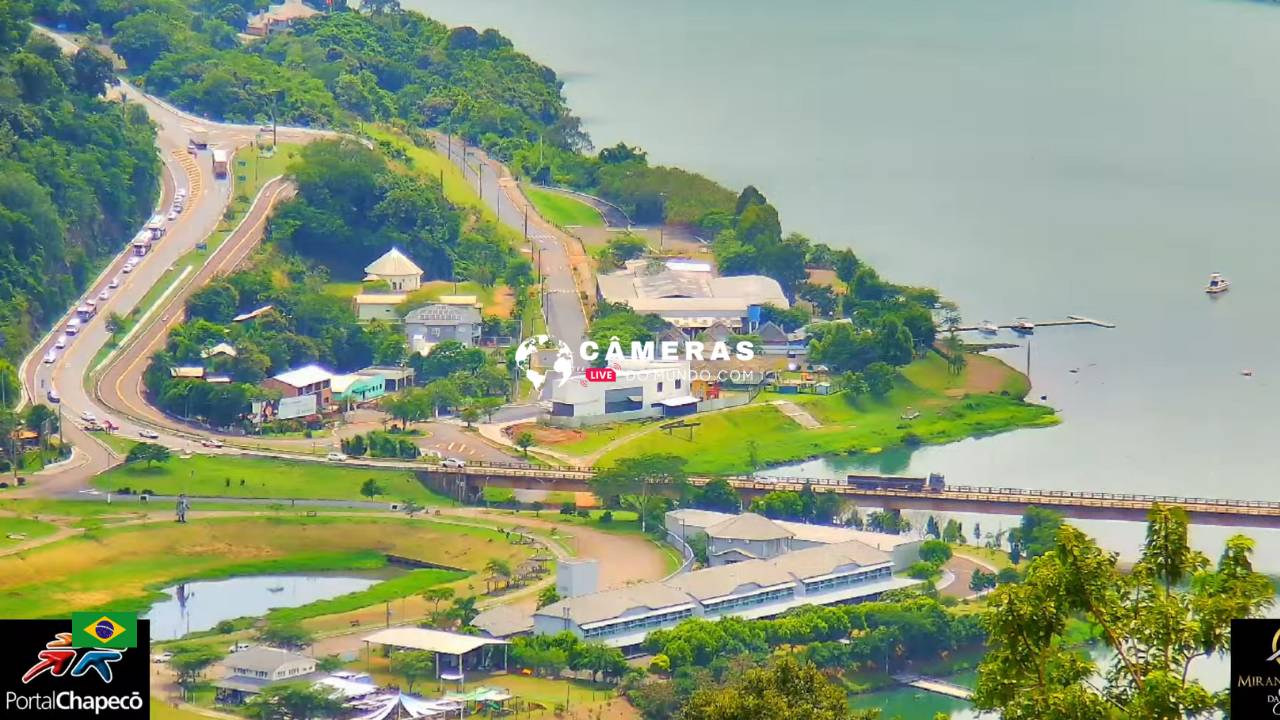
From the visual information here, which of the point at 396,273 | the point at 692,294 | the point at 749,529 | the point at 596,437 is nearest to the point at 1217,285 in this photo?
the point at 692,294

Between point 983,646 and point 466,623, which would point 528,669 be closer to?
point 466,623

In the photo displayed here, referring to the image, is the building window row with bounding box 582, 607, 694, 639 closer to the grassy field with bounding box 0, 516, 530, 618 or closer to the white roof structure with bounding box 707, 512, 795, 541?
the white roof structure with bounding box 707, 512, 795, 541

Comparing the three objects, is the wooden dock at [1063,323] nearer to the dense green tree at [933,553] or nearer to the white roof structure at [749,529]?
→ the white roof structure at [749,529]

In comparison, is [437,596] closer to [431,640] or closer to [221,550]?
[431,640]

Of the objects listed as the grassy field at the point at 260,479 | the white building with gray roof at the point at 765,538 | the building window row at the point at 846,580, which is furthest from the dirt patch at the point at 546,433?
the building window row at the point at 846,580

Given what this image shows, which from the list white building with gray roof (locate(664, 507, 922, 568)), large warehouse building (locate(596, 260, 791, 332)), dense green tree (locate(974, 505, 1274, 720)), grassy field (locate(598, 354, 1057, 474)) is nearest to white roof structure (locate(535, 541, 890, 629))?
white building with gray roof (locate(664, 507, 922, 568))
